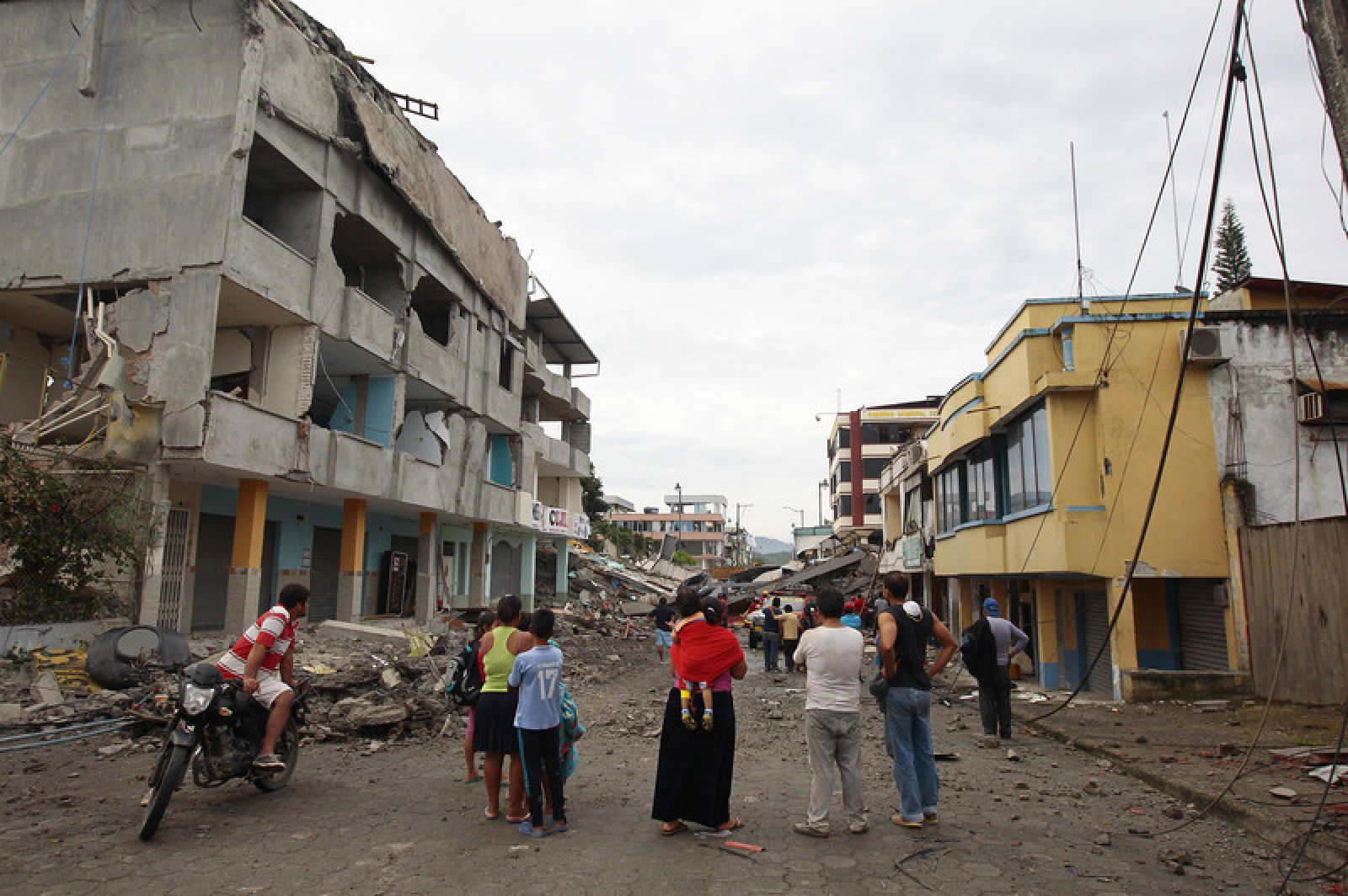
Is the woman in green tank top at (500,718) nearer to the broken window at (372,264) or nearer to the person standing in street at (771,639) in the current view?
the person standing in street at (771,639)

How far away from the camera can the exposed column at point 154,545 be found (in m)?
13.0

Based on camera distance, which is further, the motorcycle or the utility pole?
the motorcycle

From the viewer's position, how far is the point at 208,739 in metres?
5.63

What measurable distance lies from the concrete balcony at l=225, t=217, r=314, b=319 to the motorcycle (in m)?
10.2

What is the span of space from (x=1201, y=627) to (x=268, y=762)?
13.8m

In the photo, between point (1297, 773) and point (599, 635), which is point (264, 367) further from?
point (1297, 773)

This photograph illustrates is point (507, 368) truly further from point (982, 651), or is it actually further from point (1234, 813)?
point (1234, 813)

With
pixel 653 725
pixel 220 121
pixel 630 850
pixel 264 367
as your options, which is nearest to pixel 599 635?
pixel 264 367

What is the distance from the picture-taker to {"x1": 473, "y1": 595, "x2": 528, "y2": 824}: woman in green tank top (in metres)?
5.62

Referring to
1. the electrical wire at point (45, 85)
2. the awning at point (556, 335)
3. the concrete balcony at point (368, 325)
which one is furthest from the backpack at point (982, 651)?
the awning at point (556, 335)

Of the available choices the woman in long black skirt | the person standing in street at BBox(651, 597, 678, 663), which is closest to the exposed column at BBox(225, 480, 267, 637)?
the person standing in street at BBox(651, 597, 678, 663)

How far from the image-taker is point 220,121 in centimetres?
1411

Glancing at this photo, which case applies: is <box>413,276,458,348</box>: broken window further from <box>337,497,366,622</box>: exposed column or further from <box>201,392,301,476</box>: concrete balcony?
<box>201,392,301,476</box>: concrete balcony

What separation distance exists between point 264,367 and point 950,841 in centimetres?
1512
